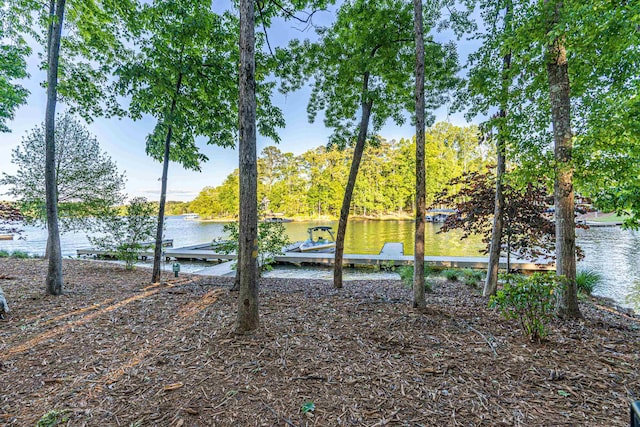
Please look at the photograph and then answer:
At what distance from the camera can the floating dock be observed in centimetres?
935

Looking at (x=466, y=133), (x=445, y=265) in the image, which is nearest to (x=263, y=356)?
(x=445, y=265)

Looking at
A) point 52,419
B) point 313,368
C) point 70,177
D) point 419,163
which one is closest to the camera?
point 52,419

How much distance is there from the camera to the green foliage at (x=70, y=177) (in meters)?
9.03

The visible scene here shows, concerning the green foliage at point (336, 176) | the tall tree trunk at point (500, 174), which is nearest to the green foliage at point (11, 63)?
the tall tree trunk at point (500, 174)

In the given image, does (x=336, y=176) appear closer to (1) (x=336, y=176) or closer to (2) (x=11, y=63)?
(1) (x=336, y=176)

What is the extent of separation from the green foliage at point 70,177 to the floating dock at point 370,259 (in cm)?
303

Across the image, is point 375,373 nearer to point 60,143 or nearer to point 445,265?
point 445,265

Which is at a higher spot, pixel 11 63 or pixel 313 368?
pixel 11 63

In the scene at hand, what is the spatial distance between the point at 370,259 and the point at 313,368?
886cm

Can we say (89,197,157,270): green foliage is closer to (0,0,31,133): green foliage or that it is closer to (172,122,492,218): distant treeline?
(0,0,31,133): green foliage

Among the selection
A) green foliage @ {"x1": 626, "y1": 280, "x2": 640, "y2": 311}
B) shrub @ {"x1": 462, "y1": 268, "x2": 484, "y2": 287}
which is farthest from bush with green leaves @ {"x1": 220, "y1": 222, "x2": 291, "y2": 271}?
green foliage @ {"x1": 626, "y1": 280, "x2": 640, "y2": 311}

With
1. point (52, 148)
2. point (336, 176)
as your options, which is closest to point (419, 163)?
point (52, 148)

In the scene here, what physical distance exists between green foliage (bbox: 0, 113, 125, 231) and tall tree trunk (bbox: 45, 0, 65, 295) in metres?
5.09

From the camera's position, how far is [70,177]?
9.45 meters
